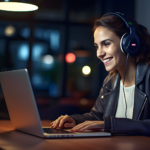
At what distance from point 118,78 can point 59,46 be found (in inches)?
241

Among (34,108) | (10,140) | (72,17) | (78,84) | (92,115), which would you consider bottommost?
(78,84)

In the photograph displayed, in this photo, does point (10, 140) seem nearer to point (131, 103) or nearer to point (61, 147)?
point (61, 147)

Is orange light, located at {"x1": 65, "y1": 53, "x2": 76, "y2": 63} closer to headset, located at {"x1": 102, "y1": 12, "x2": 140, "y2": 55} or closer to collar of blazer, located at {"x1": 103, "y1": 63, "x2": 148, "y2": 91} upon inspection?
collar of blazer, located at {"x1": 103, "y1": 63, "x2": 148, "y2": 91}

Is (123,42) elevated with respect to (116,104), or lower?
elevated

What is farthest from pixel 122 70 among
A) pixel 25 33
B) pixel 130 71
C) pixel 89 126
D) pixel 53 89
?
pixel 53 89

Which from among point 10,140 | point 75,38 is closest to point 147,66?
point 10,140

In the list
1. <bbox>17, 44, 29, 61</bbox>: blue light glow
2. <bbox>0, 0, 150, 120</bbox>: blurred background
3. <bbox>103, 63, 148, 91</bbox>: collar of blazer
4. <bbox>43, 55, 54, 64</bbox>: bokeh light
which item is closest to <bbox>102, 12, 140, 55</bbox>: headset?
<bbox>103, 63, 148, 91</bbox>: collar of blazer

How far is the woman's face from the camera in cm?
168

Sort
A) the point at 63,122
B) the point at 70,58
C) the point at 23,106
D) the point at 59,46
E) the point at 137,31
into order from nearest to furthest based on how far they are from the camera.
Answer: the point at 23,106 → the point at 63,122 → the point at 137,31 → the point at 70,58 → the point at 59,46

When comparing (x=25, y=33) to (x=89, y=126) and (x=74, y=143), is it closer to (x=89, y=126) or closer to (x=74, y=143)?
(x=89, y=126)

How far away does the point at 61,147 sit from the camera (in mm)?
921

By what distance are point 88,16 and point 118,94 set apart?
608 cm

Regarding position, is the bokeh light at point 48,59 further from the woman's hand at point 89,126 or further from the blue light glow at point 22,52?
the woman's hand at point 89,126

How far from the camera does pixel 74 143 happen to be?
3.23 ft
